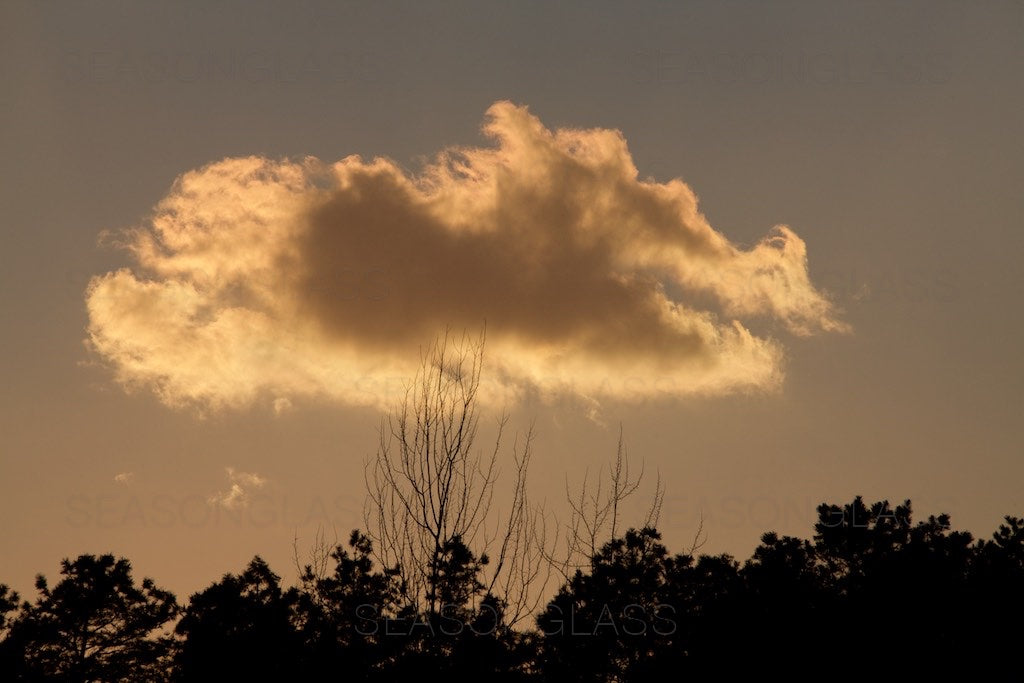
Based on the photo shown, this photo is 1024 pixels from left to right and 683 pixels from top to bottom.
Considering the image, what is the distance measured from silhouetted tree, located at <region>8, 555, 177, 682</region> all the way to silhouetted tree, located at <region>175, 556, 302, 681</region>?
36.9 inches

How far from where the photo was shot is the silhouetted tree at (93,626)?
1161 inches

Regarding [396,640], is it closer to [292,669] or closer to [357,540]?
[292,669]

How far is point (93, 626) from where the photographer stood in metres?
32.0

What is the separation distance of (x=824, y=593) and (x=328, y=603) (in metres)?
13.8

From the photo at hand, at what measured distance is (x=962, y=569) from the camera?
92.4ft

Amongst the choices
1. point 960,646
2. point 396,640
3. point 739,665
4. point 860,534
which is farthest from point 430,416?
point 860,534

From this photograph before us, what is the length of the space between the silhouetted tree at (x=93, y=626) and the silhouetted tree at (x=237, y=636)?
94 cm

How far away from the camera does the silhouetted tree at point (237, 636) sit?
27.8 m

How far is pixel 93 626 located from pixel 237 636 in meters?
5.37

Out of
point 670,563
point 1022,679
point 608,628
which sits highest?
point 670,563

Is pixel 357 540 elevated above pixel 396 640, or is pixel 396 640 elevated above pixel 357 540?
pixel 357 540

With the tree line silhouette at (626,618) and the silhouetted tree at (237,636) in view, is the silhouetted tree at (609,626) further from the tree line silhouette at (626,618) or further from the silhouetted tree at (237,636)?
the silhouetted tree at (237,636)

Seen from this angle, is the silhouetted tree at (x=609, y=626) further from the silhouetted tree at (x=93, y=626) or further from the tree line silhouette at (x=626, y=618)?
the silhouetted tree at (x=93, y=626)

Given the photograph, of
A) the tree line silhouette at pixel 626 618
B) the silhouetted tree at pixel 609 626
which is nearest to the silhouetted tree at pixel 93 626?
the tree line silhouette at pixel 626 618
